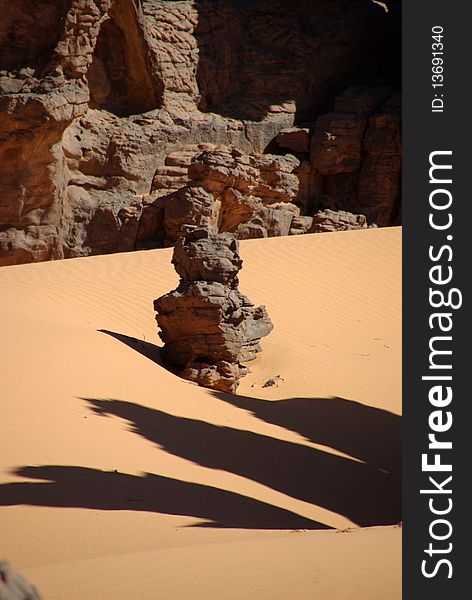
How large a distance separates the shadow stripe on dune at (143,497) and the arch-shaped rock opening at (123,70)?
20.0m

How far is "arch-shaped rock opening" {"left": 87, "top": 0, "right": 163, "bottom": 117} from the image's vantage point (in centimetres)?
2444

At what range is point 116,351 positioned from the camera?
34.3 ft

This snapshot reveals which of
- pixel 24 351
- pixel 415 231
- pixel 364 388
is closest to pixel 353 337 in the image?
pixel 364 388

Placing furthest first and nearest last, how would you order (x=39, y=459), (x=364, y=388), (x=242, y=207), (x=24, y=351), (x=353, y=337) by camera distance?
1. (x=242, y=207)
2. (x=353, y=337)
3. (x=364, y=388)
4. (x=24, y=351)
5. (x=39, y=459)

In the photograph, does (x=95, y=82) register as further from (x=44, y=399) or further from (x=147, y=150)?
(x=44, y=399)

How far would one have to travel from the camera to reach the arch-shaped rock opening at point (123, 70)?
24.4 metres

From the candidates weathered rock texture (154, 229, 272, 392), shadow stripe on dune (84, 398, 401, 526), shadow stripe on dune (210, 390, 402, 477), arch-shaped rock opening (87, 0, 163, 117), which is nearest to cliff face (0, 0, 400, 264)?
arch-shaped rock opening (87, 0, 163, 117)

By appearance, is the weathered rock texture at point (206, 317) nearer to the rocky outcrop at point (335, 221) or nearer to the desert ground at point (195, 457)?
the desert ground at point (195, 457)

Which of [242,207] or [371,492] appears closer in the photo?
[371,492]

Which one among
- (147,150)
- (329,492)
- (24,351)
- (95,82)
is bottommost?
(329,492)

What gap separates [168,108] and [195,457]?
1963 centimetres

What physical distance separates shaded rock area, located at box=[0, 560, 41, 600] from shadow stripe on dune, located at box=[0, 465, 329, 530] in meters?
2.71

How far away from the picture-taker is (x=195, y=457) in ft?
24.9

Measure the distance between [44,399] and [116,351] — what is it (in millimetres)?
2078
